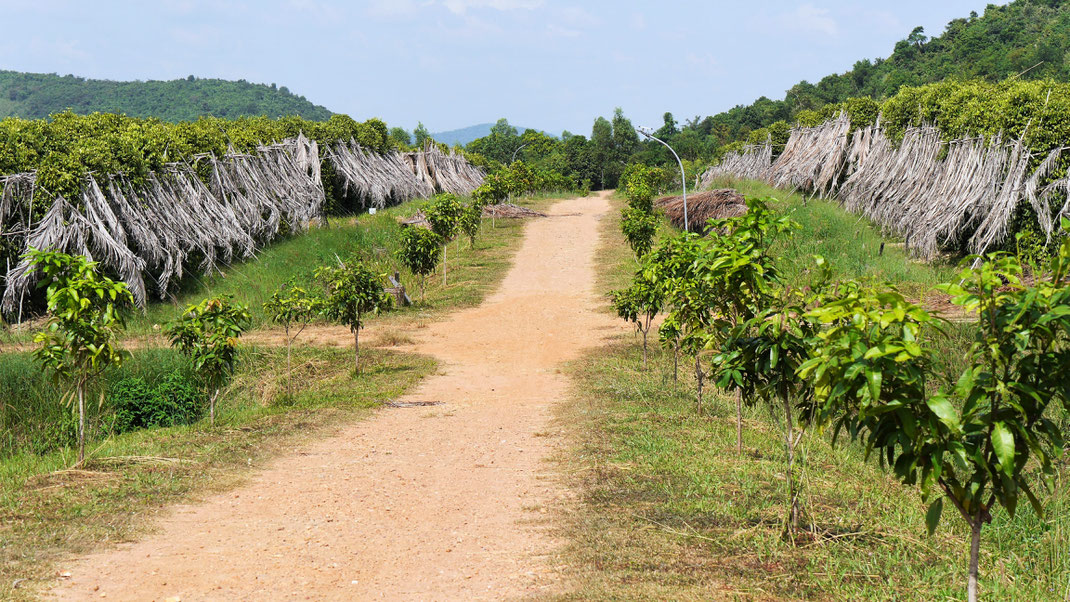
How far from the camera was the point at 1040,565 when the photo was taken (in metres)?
5.02

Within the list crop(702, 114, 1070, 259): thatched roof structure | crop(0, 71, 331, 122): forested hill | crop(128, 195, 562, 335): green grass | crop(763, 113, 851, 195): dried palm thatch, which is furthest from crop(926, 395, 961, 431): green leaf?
crop(0, 71, 331, 122): forested hill

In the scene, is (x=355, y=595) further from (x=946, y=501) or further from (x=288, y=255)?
(x=288, y=255)

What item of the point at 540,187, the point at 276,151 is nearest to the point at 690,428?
the point at 276,151

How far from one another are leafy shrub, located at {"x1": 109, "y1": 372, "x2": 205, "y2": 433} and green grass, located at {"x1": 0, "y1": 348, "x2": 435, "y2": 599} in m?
0.50

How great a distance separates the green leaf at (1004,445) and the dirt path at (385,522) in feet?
8.88

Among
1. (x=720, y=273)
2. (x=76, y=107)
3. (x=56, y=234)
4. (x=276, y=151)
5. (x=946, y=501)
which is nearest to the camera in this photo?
(x=720, y=273)

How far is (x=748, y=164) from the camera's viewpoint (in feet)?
125

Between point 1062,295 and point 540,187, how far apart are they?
164ft

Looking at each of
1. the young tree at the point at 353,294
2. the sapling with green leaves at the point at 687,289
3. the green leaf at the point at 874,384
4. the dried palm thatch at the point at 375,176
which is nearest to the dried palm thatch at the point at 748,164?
the dried palm thatch at the point at 375,176

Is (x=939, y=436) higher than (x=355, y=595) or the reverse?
higher

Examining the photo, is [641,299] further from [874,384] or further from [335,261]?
[335,261]

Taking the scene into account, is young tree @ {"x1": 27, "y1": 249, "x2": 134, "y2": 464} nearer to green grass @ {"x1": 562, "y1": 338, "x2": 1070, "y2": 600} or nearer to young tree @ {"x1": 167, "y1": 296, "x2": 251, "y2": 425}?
young tree @ {"x1": 167, "y1": 296, "x2": 251, "y2": 425}

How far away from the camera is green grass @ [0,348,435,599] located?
566 centimetres

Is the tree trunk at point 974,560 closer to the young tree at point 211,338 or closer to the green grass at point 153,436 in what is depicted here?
the green grass at point 153,436
